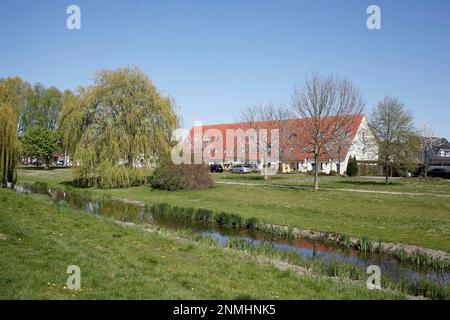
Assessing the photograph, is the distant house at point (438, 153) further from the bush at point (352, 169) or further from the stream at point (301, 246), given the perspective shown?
the stream at point (301, 246)

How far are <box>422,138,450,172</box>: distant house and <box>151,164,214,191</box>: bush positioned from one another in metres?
41.9

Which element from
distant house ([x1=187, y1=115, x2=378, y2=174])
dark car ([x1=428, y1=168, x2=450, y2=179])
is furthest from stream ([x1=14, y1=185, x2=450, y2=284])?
dark car ([x1=428, y1=168, x2=450, y2=179])

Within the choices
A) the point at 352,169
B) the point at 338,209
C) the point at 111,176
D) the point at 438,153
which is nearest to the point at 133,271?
the point at 338,209

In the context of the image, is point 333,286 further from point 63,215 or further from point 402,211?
point 402,211

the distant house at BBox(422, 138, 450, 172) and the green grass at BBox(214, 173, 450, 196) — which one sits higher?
the distant house at BBox(422, 138, 450, 172)

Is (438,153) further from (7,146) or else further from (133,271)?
(133,271)

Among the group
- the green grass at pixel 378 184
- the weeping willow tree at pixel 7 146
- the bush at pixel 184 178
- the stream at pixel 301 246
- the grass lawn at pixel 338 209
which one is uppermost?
the weeping willow tree at pixel 7 146

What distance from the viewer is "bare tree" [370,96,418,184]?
131 ft

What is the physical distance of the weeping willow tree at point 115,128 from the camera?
37.5 m

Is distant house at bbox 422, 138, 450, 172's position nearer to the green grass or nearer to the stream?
the green grass

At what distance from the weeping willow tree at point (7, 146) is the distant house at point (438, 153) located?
56.4 m

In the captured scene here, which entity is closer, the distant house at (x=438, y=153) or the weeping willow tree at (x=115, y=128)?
the weeping willow tree at (x=115, y=128)

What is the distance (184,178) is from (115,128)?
8.50 m

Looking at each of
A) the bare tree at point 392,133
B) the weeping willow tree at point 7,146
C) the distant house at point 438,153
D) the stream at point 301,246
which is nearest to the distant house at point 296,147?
the bare tree at point 392,133
